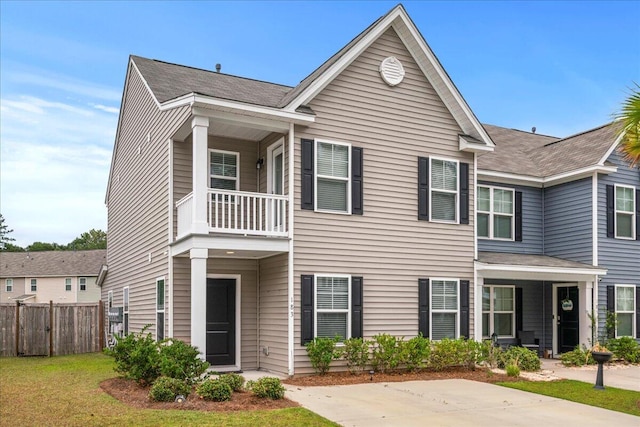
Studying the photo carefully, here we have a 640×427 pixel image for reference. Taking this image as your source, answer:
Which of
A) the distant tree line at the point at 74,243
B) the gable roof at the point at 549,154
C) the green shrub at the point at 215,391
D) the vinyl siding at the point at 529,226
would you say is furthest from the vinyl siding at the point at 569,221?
the distant tree line at the point at 74,243

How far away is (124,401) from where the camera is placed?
1017 centimetres

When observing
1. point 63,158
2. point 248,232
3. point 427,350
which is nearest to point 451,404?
point 427,350

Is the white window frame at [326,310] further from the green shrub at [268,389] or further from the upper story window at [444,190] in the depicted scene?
the green shrub at [268,389]

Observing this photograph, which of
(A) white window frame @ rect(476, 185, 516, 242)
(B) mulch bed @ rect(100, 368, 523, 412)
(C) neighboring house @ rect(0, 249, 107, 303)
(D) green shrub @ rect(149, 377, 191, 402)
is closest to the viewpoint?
(B) mulch bed @ rect(100, 368, 523, 412)

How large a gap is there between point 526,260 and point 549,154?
492 centimetres

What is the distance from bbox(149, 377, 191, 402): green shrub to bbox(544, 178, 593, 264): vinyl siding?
42.4 feet

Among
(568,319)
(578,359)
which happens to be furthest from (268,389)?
(568,319)

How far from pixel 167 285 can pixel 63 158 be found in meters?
15.5

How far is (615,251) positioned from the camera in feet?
61.5

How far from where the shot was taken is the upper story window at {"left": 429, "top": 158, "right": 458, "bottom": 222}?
15789 mm

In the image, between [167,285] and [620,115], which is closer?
[620,115]

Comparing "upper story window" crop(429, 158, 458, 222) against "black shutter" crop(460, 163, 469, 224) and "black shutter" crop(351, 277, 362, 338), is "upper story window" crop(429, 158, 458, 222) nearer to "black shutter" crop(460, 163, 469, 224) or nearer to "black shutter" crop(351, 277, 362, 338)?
"black shutter" crop(460, 163, 469, 224)

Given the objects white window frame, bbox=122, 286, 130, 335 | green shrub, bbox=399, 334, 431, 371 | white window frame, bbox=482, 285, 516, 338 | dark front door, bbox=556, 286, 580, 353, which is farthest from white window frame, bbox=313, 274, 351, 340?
dark front door, bbox=556, 286, 580, 353

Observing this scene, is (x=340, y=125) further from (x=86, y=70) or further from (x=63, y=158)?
(x=63, y=158)
